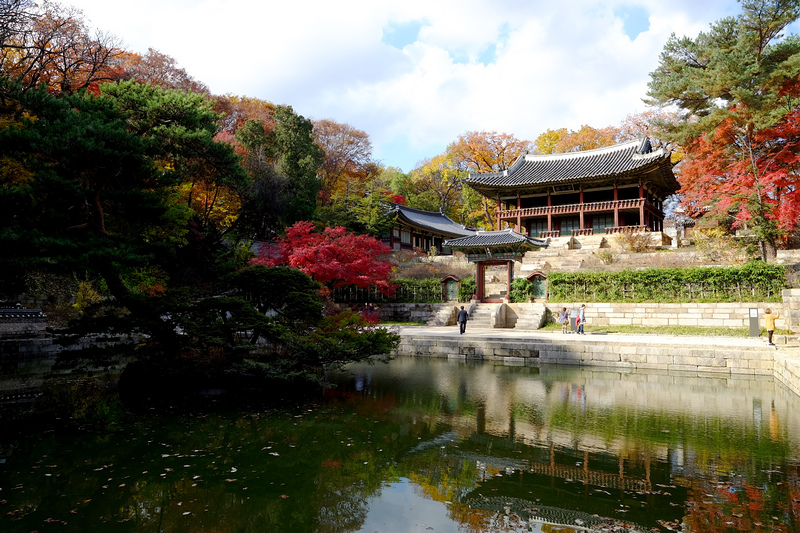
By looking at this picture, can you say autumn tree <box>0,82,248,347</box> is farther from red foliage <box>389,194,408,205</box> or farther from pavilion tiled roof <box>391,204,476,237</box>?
red foliage <box>389,194,408,205</box>

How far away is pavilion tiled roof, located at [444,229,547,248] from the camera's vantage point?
2409 cm

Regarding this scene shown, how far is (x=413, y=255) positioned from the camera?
3459 centimetres

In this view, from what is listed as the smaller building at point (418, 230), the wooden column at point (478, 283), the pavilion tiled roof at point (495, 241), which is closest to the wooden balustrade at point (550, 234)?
the smaller building at point (418, 230)

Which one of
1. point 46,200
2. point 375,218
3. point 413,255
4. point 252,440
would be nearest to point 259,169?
point 375,218

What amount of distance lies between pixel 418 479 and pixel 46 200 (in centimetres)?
875

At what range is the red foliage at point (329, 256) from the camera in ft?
68.7

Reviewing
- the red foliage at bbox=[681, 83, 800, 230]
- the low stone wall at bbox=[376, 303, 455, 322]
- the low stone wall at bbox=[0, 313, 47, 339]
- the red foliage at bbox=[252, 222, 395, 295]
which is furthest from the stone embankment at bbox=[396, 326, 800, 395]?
the low stone wall at bbox=[0, 313, 47, 339]

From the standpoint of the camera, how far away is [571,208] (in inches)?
1307

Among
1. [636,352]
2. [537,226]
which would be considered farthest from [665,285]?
[537,226]

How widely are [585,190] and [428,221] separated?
39.4ft

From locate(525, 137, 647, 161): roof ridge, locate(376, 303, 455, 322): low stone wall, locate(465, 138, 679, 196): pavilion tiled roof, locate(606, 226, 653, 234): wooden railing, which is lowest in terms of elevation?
locate(376, 303, 455, 322): low stone wall

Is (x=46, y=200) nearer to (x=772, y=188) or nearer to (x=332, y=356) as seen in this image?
(x=332, y=356)

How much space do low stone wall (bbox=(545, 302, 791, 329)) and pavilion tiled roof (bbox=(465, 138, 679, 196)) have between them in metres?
13.0

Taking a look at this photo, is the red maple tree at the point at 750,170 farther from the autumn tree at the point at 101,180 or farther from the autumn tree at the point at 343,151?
the autumn tree at the point at 343,151
